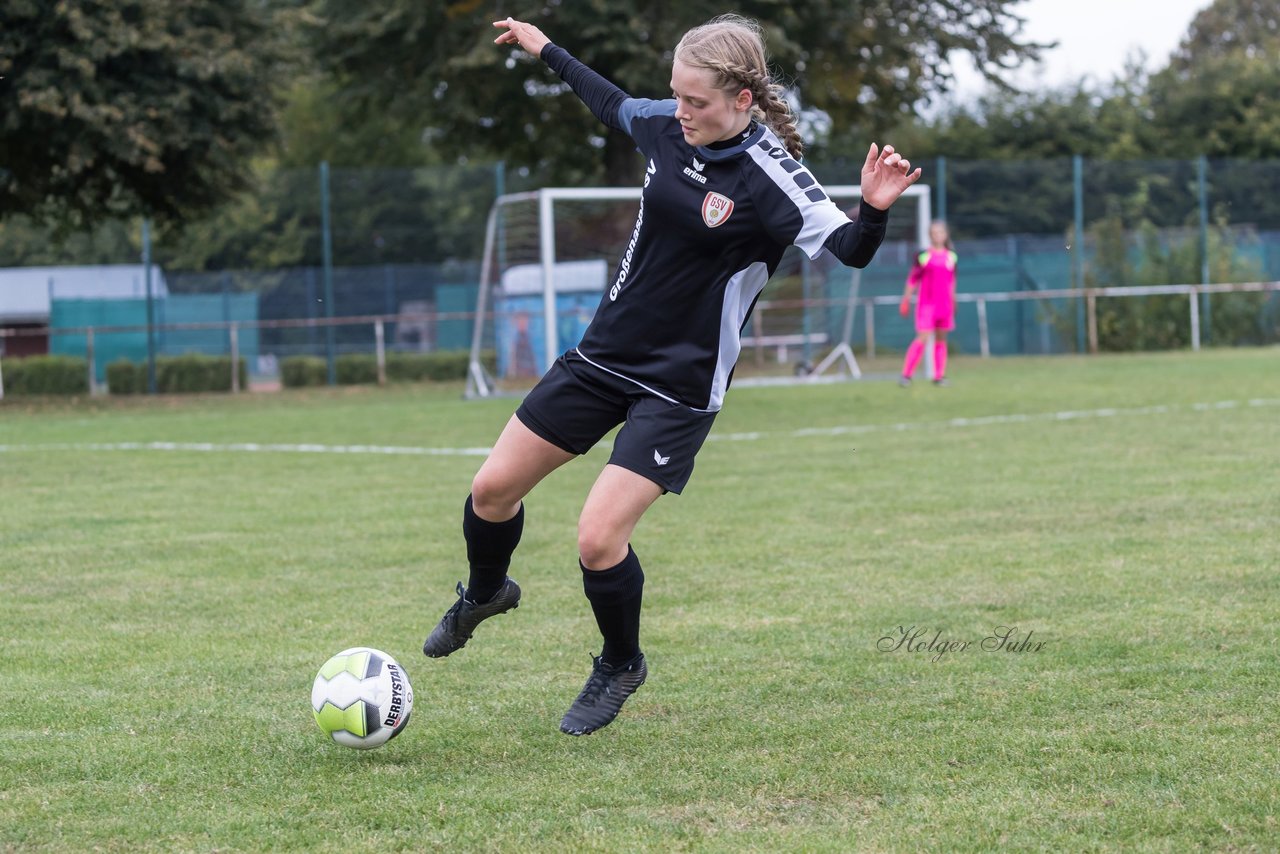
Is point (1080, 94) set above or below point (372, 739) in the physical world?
above

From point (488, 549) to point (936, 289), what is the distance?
49.6 feet

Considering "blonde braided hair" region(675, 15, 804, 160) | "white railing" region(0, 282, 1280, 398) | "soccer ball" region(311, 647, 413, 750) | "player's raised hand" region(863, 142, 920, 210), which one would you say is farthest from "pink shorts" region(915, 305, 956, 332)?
"soccer ball" region(311, 647, 413, 750)

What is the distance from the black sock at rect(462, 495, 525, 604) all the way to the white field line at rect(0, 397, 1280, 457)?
7.71m

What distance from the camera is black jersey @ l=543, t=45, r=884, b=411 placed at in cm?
409

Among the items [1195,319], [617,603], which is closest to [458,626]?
[617,603]

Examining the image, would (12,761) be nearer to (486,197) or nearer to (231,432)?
(231,432)

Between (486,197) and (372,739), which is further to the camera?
(486,197)

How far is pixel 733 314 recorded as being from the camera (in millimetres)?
4273

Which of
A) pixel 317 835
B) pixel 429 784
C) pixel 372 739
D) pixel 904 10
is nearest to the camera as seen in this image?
pixel 317 835

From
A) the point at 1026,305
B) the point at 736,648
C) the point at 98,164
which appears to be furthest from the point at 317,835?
the point at 1026,305

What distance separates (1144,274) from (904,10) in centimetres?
686

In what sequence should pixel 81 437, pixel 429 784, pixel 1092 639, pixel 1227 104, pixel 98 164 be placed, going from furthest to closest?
pixel 1227 104, pixel 98 164, pixel 81 437, pixel 1092 639, pixel 429 784

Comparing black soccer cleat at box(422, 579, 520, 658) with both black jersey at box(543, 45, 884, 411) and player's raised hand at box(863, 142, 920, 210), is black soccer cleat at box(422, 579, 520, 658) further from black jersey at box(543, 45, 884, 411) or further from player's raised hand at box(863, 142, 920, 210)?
player's raised hand at box(863, 142, 920, 210)

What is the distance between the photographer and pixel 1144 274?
27891mm
